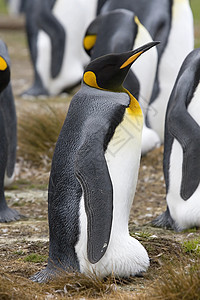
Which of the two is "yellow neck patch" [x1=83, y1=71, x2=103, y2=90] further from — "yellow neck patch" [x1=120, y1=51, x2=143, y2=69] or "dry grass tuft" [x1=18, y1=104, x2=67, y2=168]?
"dry grass tuft" [x1=18, y1=104, x2=67, y2=168]

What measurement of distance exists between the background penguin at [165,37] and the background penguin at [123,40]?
0.57 m

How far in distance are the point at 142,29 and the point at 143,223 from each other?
2.28 meters

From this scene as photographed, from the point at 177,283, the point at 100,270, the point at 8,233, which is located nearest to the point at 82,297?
the point at 100,270

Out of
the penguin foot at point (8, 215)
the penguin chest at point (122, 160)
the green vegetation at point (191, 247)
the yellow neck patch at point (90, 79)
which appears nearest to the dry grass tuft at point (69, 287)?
the penguin chest at point (122, 160)

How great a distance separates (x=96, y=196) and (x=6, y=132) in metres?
1.99

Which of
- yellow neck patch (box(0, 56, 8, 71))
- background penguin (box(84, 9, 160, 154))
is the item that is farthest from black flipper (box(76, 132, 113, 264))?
background penguin (box(84, 9, 160, 154))

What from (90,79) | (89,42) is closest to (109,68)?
(90,79)

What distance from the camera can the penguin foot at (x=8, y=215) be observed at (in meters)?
4.82

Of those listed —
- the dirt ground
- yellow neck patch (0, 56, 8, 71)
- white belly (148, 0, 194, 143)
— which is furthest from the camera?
white belly (148, 0, 194, 143)

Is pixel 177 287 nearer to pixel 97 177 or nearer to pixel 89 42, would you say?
pixel 97 177

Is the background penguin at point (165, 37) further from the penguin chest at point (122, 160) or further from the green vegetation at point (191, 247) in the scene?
the penguin chest at point (122, 160)

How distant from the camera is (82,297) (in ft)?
10.4

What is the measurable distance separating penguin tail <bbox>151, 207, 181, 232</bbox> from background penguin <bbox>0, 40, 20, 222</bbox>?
1.05 m

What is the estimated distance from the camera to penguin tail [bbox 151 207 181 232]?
174 inches
